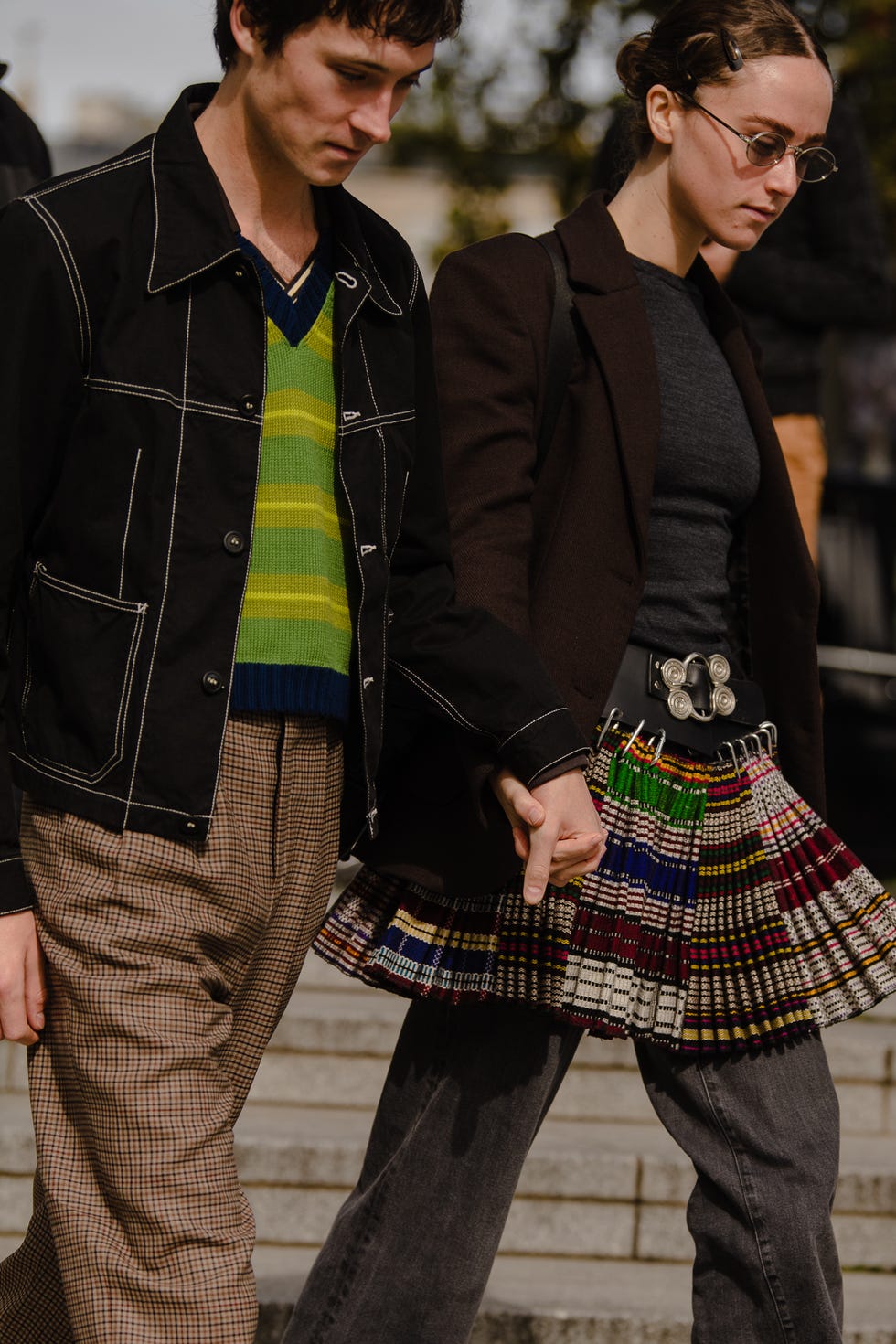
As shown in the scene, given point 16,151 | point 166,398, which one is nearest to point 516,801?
point 166,398

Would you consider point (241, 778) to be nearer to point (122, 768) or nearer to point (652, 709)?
point (122, 768)

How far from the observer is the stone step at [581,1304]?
11.7 feet

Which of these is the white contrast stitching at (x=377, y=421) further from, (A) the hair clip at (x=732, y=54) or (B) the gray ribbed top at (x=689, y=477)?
(A) the hair clip at (x=732, y=54)

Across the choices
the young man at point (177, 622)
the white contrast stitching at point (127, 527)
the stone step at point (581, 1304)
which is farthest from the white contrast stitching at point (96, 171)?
the stone step at point (581, 1304)

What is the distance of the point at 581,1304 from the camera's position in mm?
3652

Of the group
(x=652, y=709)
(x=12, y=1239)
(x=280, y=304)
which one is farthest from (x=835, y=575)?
(x=280, y=304)

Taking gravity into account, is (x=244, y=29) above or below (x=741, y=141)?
below

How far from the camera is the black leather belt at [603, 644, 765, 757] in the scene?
8.19ft

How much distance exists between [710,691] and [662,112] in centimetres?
85

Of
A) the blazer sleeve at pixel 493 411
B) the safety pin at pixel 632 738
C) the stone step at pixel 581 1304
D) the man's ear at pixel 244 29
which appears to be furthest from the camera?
the stone step at pixel 581 1304

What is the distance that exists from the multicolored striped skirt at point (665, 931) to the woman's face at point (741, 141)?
2.51 feet

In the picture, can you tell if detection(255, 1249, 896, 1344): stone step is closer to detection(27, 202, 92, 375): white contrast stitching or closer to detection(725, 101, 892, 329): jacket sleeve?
detection(27, 202, 92, 375): white contrast stitching

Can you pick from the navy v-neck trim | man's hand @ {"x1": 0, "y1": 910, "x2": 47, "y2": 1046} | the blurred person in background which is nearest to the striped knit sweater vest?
the navy v-neck trim

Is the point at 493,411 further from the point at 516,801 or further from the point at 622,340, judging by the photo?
the point at 516,801
